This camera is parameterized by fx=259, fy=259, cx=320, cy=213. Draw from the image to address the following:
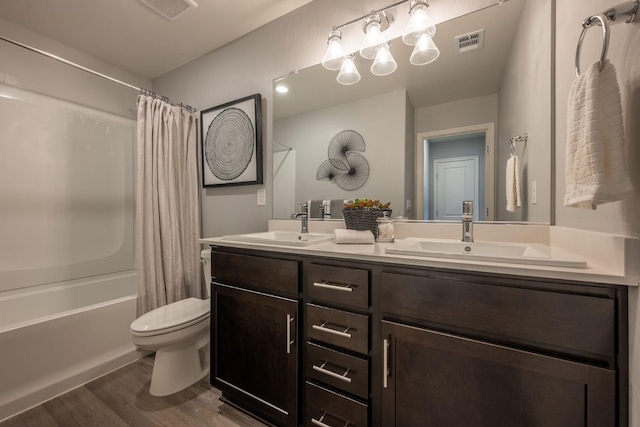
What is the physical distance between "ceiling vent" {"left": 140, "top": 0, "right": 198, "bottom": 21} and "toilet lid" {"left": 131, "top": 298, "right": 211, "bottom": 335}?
197 centimetres

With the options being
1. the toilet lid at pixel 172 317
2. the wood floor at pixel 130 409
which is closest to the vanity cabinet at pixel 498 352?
the wood floor at pixel 130 409

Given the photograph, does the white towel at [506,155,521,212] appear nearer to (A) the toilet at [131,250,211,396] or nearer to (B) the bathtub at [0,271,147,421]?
(A) the toilet at [131,250,211,396]

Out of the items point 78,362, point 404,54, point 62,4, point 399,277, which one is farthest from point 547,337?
point 62,4

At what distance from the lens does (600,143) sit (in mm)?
584

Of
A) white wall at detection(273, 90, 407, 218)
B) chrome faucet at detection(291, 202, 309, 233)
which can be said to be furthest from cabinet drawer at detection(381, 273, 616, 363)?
chrome faucet at detection(291, 202, 309, 233)

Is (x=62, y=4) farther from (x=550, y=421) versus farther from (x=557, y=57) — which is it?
(x=550, y=421)

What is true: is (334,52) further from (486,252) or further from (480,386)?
(480,386)

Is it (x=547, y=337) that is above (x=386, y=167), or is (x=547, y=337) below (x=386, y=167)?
below

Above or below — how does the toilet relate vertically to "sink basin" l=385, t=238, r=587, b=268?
below

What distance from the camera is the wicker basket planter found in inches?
54.3

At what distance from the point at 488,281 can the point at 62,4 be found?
9.36 ft

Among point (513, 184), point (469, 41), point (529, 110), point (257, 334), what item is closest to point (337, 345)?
point (257, 334)

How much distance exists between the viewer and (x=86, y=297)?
2.24 m

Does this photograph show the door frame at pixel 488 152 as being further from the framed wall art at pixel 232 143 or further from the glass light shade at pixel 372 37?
the framed wall art at pixel 232 143
